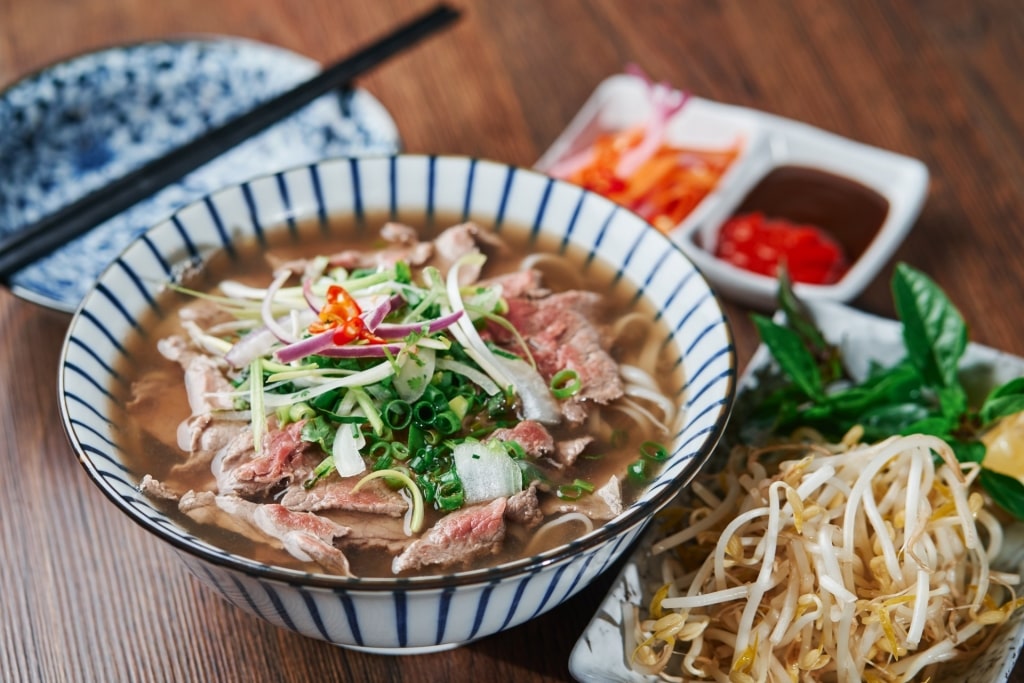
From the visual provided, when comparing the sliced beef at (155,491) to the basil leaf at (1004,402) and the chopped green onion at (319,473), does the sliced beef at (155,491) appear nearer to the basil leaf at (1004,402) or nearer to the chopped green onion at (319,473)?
the chopped green onion at (319,473)

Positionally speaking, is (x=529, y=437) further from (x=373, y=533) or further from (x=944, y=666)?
(x=944, y=666)

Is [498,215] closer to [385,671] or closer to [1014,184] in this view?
[385,671]

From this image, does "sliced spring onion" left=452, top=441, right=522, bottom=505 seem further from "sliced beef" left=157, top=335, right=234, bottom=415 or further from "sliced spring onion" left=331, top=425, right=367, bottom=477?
"sliced beef" left=157, top=335, right=234, bottom=415

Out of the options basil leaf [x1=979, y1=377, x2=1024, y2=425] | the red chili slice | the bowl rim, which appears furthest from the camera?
the red chili slice

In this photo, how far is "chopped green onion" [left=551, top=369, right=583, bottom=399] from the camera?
2059mm

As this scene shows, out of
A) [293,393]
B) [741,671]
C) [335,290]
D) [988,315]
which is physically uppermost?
[335,290]

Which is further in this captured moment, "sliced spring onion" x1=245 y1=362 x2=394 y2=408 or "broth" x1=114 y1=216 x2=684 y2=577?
"sliced spring onion" x1=245 y1=362 x2=394 y2=408

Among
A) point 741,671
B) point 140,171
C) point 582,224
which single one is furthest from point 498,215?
point 741,671

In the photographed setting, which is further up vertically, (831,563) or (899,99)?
(899,99)

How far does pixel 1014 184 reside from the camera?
332 centimetres

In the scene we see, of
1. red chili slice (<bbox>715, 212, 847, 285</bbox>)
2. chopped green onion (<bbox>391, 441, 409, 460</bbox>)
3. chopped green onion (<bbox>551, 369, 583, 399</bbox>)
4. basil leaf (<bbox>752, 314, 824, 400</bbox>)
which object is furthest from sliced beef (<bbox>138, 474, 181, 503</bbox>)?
red chili slice (<bbox>715, 212, 847, 285</bbox>)

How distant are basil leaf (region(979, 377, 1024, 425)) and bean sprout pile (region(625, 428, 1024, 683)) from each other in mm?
183

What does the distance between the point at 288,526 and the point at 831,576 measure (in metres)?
1.03

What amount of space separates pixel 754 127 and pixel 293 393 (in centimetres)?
201
